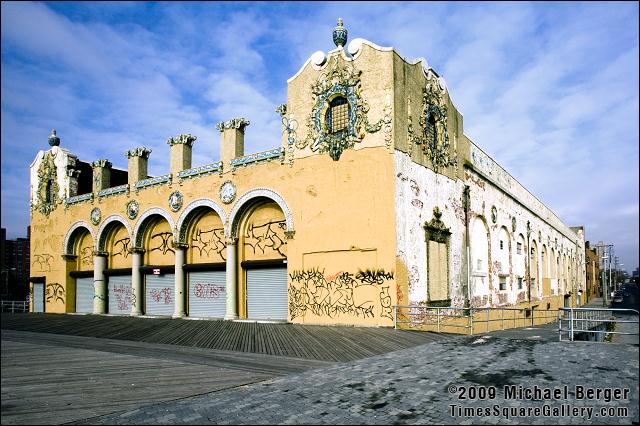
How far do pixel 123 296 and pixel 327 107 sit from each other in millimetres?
15644

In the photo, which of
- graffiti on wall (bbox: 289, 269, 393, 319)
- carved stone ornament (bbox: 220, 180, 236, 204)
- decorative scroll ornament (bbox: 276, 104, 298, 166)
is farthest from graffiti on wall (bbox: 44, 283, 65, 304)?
decorative scroll ornament (bbox: 276, 104, 298, 166)

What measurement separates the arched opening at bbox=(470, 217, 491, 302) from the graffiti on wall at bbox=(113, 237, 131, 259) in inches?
702

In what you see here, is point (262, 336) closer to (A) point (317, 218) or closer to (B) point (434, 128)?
(A) point (317, 218)

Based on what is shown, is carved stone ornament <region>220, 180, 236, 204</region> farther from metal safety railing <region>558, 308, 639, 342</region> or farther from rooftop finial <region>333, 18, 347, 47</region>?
metal safety railing <region>558, 308, 639, 342</region>

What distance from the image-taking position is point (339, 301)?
1670 centimetres

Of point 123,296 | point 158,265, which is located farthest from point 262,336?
point 123,296

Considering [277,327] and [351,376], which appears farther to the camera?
[277,327]

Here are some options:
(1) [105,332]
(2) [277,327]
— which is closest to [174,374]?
(2) [277,327]

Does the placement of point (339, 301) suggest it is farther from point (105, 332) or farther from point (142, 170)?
point (142, 170)

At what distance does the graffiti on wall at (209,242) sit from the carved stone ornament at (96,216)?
733cm

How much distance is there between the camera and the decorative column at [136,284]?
78.2ft

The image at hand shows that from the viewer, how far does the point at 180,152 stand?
22641 mm

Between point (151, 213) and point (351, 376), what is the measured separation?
57.5ft

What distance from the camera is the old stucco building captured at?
54.4 ft
